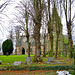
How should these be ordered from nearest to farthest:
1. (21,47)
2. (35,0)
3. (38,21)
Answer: (38,21), (35,0), (21,47)

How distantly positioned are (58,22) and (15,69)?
18.0m

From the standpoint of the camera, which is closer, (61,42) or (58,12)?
(58,12)

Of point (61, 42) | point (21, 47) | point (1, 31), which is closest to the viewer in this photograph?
point (1, 31)

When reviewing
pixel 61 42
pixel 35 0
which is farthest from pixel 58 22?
pixel 61 42

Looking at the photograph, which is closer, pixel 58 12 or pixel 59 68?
pixel 59 68

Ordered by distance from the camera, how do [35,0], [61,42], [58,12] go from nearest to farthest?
[35,0], [58,12], [61,42]

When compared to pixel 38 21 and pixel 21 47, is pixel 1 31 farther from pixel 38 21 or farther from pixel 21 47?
pixel 21 47

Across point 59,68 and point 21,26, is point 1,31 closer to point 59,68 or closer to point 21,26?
point 59,68

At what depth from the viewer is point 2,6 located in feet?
37.8

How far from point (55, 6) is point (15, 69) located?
680 inches

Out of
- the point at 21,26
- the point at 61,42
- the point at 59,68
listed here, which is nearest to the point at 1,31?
the point at 59,68

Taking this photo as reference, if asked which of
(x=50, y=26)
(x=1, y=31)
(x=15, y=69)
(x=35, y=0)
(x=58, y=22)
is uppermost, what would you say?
(x=35, y=0)

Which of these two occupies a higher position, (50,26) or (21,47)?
(50,26)

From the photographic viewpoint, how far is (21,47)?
176 ft
